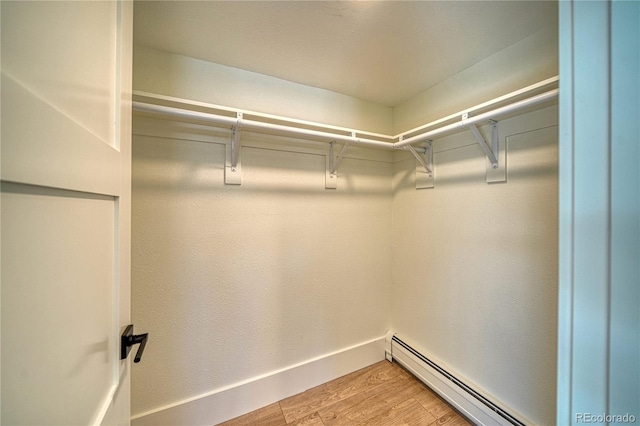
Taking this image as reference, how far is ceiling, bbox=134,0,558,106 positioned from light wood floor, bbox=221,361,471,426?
6.85ft

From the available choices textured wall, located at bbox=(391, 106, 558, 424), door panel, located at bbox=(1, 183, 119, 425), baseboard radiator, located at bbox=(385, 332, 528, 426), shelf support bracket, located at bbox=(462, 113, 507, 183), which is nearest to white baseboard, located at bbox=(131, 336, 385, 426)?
baseboard radiator, located at bbox=(385, 332, 528, 426)

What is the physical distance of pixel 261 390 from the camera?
134cm

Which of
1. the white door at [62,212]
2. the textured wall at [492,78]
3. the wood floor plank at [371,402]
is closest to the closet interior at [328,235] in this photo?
the textured wall at [492,78]

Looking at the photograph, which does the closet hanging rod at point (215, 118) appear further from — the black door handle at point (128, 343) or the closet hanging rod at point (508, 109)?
the black door handle at point (128, 343)

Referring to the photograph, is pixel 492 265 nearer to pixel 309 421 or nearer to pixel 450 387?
pixel 450 387

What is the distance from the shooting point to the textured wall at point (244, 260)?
113cm

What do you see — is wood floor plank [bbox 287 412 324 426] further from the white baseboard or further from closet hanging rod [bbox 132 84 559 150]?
closet hanging rod [bbox 132 84 559 150]

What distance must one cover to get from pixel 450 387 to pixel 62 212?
1.92m

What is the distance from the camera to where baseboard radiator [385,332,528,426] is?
113 cm

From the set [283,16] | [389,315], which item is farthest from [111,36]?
[389,315]

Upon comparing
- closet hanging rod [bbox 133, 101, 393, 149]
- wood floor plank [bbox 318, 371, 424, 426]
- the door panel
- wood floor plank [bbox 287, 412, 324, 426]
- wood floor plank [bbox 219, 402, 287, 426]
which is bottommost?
wood floor plank [bbox 219, 402, 287, 426]

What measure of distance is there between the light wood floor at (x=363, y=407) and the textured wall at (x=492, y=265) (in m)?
0.27

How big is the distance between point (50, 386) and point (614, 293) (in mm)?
877

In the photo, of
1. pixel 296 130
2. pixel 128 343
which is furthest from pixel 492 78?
pixel 128 343
